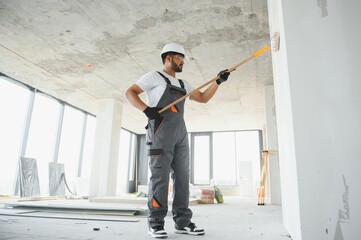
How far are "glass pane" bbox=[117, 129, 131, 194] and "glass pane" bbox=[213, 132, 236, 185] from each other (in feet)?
11.5

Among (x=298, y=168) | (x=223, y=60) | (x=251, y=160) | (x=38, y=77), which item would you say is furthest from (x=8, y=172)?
(x=251, y=160)

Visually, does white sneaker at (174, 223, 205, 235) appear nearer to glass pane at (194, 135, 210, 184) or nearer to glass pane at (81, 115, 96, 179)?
glass pane at (81, 115, 96, 179)

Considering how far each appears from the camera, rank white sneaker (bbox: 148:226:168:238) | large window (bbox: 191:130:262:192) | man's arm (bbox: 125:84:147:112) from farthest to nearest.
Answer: large window (bbox: 191:130:262:192) < man's arm (bbox: 125:84:147:112) < white sneaker (bbox: 148:226:168:238)

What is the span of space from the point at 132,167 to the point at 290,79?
1013cm

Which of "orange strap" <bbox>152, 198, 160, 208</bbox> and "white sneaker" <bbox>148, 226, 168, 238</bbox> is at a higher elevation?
"orange strap" <bbox>152, 198, 160, 208</bbox>

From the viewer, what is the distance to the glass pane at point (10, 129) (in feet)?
18.0

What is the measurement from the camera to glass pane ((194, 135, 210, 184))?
397 inches

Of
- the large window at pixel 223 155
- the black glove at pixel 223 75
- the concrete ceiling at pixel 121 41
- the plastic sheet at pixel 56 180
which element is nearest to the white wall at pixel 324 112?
the black glove at pixel 223 75

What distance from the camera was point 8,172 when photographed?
559cm

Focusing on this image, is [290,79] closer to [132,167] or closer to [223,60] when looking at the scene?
[223,60]

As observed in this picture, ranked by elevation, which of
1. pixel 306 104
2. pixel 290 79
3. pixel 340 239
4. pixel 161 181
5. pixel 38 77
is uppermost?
pixel 38 77

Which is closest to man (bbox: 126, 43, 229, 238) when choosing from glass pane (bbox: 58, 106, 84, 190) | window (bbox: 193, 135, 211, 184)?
glass pane (bbox: 58, 106, 84, 190)

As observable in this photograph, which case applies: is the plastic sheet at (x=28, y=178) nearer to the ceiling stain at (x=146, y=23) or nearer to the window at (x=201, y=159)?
the ceiling stain at (x=146, y=23)

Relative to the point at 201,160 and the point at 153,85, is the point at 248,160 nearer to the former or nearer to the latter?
the point at 201,160
